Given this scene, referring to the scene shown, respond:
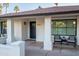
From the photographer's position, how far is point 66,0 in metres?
7.16

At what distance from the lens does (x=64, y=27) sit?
1694 centimetres

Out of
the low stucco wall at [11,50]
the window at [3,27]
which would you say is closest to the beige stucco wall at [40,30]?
the window at [3,27]

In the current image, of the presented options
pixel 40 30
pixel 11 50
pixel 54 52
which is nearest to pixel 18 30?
pixel 40 30

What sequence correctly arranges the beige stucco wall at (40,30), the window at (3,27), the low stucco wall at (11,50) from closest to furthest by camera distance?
the low stucco wall at (11,50) → the beige stucco wall at (40,30) → the window at (3,27)

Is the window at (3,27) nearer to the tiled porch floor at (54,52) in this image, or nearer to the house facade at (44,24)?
the house facade at (44,24)

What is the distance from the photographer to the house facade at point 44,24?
1232 centimetres

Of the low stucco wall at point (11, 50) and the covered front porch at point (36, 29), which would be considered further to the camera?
the covered front porch at point (36, 29)

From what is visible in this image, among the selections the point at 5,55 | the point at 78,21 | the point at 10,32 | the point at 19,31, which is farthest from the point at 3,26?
the point at 5,55

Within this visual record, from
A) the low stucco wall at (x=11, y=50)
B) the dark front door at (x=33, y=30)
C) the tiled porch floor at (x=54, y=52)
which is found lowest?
the tiled porch floor at (x=54, y=52)

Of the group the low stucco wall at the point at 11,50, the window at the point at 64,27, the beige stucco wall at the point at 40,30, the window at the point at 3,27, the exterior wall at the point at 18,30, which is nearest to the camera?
the low stucco wall at the point at 11,50

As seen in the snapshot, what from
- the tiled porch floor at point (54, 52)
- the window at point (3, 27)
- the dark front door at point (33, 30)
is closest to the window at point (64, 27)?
the dark front door at point (33, 30)

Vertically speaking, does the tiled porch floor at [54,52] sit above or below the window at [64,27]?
below

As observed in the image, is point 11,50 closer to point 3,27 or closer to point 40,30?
point 40,30

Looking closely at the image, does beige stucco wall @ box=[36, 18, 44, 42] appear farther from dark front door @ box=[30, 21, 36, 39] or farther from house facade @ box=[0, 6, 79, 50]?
dark front door @ box=[30, 21, 36, 39]
